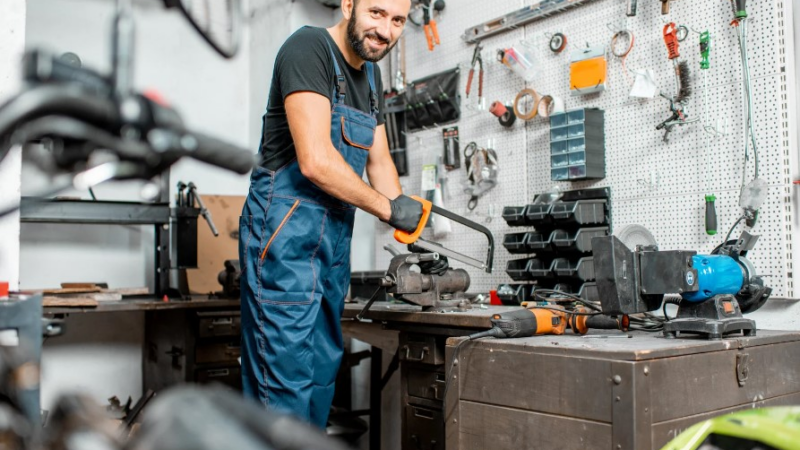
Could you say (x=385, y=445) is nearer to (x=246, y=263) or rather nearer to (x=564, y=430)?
(x=246, y=263)

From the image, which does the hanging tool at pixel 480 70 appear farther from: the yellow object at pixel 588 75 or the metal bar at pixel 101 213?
the metal bar at pixel 101 213

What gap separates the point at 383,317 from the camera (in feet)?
7.39

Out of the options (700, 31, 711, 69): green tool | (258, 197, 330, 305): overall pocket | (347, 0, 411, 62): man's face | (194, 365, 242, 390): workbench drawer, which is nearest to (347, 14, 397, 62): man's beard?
(347, 0, 411, 62): man's face

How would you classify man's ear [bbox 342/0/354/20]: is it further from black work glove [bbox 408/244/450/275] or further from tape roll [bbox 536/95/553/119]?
tape roll [bbox 536/95/553/119]

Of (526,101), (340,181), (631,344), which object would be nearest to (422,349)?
(340,181)

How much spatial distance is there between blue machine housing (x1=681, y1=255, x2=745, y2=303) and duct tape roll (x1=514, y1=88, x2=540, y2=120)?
1.13 metres

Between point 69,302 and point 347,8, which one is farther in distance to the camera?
point 69,302

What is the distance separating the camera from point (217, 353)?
315 centimetres

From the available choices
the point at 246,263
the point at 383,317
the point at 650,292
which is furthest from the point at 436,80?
the point at 650,292

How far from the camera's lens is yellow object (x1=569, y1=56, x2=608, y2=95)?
2426 millimetres

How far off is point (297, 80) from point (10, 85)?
0.68 m

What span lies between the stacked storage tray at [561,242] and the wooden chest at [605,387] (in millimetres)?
583

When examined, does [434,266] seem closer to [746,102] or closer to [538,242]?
[538,242]

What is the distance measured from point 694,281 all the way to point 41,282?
308cm
